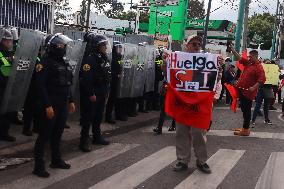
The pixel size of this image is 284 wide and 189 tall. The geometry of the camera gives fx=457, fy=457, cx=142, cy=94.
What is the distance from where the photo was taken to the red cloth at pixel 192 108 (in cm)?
650

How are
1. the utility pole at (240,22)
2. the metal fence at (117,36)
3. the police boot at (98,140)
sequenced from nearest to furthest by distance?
the police boot at (98,140)
the metal fence at (117,36)
the utility pole at (240,22)

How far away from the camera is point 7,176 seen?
602cm

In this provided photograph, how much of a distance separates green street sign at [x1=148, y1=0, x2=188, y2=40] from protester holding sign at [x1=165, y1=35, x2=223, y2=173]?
52.6ft

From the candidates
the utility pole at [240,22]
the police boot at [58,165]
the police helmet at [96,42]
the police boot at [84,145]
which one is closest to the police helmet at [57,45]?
the police helmet at [96,42]

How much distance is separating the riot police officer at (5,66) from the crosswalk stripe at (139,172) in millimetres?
2431

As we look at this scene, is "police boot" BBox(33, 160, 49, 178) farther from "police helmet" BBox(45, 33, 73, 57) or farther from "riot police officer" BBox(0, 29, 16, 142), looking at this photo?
"riot police officer" BBox(0, 29, 16, 142)

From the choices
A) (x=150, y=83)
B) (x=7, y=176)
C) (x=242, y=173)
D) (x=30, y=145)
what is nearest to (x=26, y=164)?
(x=7, y=176)

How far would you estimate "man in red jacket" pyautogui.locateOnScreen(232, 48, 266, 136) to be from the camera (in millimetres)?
9781

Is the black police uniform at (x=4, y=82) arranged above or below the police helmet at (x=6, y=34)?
below

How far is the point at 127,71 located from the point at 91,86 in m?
3.96

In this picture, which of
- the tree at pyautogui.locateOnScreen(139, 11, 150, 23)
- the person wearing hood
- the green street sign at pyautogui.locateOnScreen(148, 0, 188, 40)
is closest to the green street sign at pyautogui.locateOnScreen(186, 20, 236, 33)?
the tree at pyautogui.locateOnScreen(139, 11, 150, 23)

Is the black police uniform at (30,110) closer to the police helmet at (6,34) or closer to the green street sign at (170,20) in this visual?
the police helmet at (6,34)

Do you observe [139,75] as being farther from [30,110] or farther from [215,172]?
[215,172]

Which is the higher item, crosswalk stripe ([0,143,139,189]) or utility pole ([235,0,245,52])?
utility pole ([235,0,245,52])
